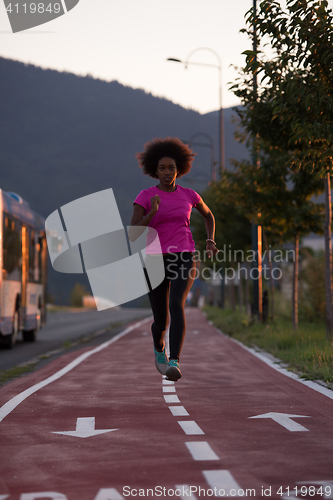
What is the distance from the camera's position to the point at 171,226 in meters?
7.38

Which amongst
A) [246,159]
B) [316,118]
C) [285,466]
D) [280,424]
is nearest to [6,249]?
[246,159]

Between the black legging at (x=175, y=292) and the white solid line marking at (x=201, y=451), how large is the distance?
1683mm

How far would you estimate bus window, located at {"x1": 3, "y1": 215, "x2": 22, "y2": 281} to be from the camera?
17.4 m

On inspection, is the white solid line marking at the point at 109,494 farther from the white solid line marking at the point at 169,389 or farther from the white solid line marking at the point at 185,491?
the white solid line marking at the point at 169,389

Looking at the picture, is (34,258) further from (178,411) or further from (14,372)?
(178,411)

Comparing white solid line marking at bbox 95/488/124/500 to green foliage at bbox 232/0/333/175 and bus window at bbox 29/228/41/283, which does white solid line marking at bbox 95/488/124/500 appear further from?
bus window at bbox 29/228/41/283

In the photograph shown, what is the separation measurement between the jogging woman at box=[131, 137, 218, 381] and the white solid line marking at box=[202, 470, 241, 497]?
7.82 ft

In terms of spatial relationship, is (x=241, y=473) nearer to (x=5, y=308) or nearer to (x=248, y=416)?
(x=248, y=416)

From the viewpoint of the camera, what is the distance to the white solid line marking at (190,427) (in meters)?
6.39

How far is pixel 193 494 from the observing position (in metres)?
4.46

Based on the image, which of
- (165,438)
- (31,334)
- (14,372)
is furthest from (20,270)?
(165,438)

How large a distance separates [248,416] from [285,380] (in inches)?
121

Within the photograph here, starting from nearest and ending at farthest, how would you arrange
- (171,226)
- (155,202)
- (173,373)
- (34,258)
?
(155,202) → (173,373) → (171,226) → (34,258)

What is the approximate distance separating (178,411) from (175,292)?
1.17 metres
